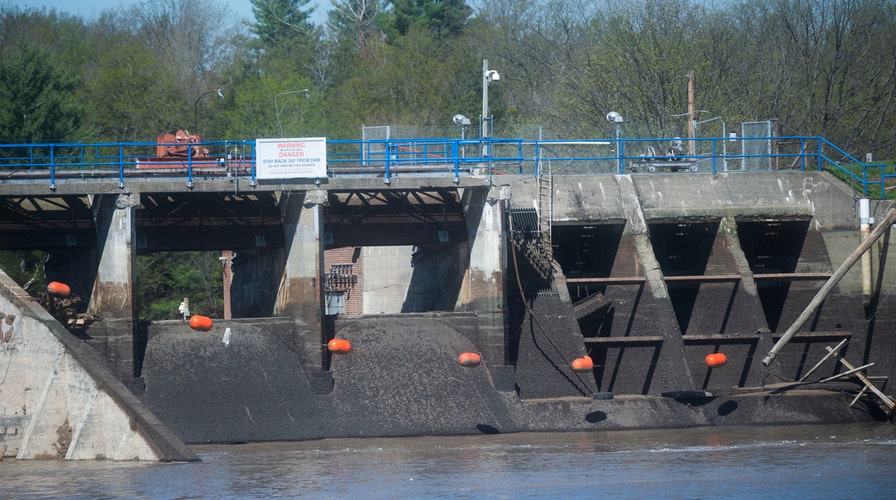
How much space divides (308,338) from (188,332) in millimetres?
2794

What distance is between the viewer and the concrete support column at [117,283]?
2541cm

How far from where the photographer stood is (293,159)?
26594 mm

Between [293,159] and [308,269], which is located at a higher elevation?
[293,159]

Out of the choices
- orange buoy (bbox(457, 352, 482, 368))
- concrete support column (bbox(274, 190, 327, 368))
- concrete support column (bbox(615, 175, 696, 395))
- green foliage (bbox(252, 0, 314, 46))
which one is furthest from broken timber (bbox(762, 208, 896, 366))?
green foliage (bbox(252, 0, 314, 46))

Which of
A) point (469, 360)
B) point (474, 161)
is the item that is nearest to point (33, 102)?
point (474, 161)


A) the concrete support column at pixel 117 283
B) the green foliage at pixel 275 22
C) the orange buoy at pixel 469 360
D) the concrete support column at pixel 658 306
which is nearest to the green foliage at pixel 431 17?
the green foliage at pixel 275 22

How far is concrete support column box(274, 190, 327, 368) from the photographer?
26.5 meters

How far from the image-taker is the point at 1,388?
72.3ft

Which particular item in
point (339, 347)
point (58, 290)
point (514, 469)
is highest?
point (58, 290)

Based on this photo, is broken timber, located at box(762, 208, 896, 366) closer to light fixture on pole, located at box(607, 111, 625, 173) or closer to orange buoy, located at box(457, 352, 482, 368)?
light fixture on pole, located at box(607, 111, 625, 173)

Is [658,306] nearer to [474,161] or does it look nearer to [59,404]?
[474,161]

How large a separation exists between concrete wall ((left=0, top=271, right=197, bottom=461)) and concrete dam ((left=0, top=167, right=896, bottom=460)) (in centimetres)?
12

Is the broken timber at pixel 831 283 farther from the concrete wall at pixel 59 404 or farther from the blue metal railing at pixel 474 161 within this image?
the concrete wall at pixel 59 404

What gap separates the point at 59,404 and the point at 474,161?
11485mm
